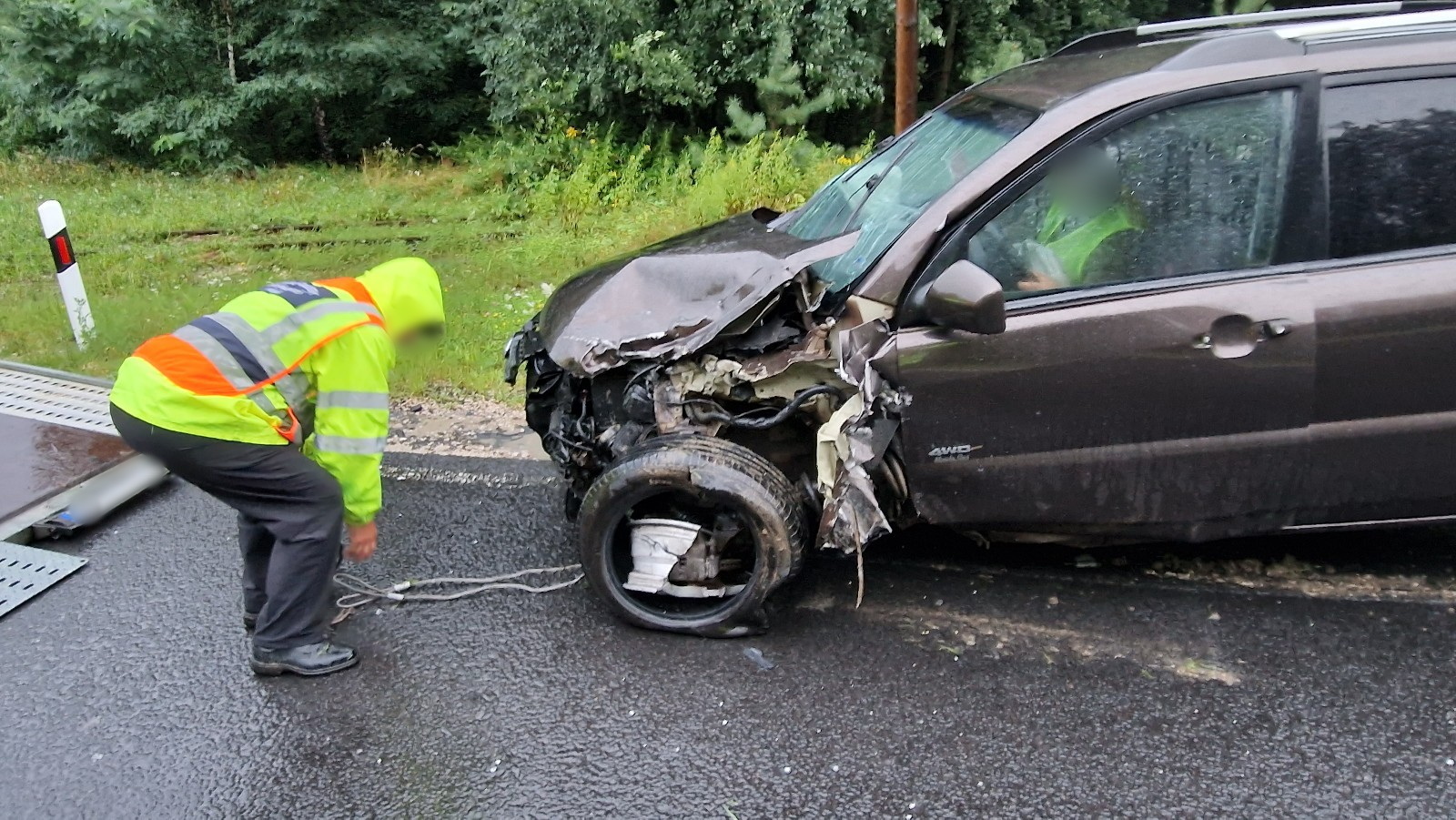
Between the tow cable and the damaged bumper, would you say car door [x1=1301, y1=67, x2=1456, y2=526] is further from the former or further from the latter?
the tow cable

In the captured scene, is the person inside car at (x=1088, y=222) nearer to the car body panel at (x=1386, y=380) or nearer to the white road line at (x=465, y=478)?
the car body panel at (x=1386, y=380)

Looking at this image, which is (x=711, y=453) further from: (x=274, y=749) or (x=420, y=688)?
(x=274, y=749)

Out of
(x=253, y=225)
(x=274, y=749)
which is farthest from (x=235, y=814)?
(x=253, y=225)

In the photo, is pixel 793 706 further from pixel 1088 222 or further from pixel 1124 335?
pixel 1088 222

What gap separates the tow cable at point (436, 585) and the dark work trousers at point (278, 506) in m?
0.35

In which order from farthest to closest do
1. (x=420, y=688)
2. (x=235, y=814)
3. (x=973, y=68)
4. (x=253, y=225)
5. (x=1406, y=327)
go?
(x=973, y=68) < (x=253, y=225) < (x=420, y=688) < (x=1406, y=327) < (x=235, y=814)

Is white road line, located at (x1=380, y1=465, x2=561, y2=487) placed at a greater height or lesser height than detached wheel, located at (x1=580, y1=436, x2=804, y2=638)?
lesser

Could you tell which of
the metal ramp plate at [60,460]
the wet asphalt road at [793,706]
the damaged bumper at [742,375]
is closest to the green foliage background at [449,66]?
the metal ramp plate at [60,460]

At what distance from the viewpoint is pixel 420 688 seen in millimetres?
3207

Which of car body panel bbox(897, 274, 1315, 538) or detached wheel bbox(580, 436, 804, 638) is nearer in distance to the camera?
car body panel bbox(897, 274, 1315, 538)

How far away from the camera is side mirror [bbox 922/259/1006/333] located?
2.83 metres

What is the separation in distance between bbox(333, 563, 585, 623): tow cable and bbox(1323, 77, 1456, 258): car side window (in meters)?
2.72

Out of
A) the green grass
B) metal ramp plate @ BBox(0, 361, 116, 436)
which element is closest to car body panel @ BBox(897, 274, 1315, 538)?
the green grass

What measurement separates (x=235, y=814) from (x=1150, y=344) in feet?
9.17
